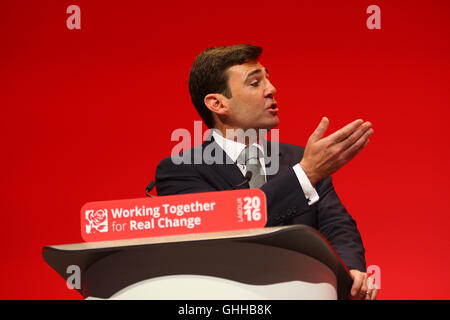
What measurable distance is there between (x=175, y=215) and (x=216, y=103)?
36.0 inches

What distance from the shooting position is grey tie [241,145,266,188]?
1561 mm

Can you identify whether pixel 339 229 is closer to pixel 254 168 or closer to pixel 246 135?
pixel 254 168

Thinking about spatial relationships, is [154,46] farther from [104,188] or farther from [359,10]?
[359,10]

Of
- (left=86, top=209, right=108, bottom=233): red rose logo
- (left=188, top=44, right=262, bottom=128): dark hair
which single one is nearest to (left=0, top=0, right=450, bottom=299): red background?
(left=188, top=44, right=262, bottom=128): dark hair

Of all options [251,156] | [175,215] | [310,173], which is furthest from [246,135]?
[175,215]

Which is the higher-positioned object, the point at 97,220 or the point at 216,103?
the point at 216,103

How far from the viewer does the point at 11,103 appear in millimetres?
2514

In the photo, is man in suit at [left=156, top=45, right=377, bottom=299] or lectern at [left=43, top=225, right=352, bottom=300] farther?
man in suit at [left=156, top=45, right=377, bottom=299]

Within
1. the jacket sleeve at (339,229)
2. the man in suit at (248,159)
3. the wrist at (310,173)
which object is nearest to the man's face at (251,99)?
the man in suit at (248,159)

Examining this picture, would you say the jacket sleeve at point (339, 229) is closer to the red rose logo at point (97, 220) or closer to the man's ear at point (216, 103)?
the man's ear at point (216, 103)

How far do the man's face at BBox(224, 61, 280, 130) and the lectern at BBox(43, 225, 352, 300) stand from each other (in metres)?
0.81

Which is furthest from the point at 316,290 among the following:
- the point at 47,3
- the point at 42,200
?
the point at 47,3

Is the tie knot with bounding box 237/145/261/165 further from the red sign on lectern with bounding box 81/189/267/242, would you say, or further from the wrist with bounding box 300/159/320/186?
the red sign on lectern with bounding box 81/189/267/242

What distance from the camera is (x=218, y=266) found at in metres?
1.03
